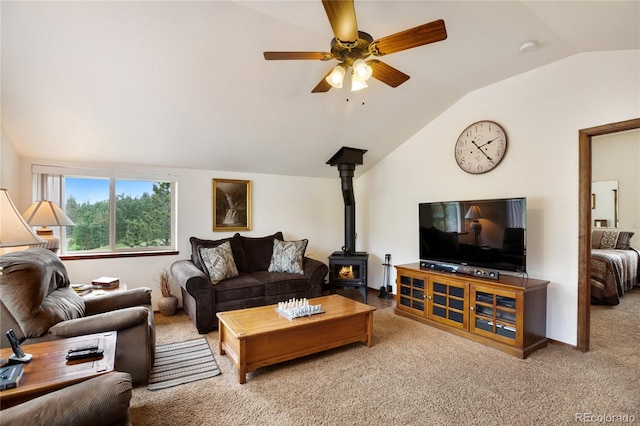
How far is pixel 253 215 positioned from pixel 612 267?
17.4 ft

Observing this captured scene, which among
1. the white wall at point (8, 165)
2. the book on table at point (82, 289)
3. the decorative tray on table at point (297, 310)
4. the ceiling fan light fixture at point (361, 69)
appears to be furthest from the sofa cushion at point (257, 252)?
the ceiling fan light fixture at point (361, 69)

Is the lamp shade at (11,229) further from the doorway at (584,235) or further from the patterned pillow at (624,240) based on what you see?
the patterned pillow at (624,240)

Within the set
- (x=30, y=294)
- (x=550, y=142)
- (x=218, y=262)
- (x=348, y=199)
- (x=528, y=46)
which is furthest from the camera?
(x=348, y=199)

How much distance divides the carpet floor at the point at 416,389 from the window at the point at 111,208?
1.65 meters

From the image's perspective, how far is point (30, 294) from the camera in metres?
1.88

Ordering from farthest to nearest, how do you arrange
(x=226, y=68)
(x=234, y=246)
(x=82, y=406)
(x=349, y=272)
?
(x=349, y=272) → (x=234, y=246) → (x=226, y=68) → (x=82, y=406)

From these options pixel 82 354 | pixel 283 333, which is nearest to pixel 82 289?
pixel 82 354

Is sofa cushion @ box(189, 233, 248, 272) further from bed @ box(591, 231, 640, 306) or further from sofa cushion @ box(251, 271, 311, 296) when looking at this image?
bed @ box(591, 231, 640, 306)

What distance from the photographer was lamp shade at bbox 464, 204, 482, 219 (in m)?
3.38

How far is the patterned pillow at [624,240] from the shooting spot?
5.35m

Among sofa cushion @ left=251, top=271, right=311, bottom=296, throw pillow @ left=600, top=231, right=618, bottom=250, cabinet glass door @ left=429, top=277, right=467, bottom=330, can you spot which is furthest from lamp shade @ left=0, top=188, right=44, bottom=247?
throw pillow @ left=600, top=231, right=618, bottom=250

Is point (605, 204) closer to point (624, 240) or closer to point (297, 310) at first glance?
point (624, 240)

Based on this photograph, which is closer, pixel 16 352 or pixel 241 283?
pixel 16 352

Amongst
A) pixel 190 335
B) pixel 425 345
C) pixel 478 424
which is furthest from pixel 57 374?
pixel 425 345
